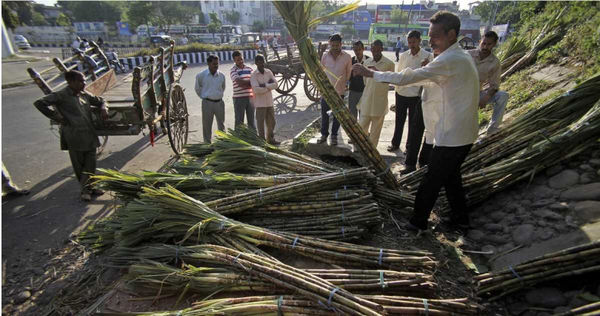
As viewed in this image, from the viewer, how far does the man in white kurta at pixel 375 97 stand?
4266 millimetres

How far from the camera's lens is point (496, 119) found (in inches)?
167

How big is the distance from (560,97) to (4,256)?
5.47 m

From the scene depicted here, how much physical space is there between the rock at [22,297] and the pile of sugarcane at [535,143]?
3439 mm

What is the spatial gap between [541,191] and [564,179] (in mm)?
200

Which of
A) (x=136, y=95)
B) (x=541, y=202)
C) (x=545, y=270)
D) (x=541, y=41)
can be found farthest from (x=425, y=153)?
(x=541, y=41)

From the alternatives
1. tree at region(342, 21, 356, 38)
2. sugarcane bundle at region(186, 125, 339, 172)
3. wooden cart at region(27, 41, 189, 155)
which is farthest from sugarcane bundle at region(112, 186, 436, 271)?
tree at region(342, 21, 356, 38)

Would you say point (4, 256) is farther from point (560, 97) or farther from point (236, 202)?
point (560, 97)

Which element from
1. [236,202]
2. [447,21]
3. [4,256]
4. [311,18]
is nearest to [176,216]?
[236,202]

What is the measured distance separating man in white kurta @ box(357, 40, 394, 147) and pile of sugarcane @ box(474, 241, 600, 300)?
2.41 meters

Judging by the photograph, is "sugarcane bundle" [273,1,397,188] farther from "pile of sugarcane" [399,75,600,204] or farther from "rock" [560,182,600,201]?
"rock" [560,182,600,201]

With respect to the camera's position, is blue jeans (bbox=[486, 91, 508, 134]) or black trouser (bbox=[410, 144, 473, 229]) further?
blue jeans (bbox=[486, 91, 508, 134])

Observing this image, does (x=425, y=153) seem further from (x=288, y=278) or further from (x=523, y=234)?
(x=288, y=278)

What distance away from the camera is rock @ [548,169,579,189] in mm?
2693

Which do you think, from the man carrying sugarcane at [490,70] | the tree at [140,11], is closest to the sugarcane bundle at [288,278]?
the man carrying sugarcane at [490,70]
